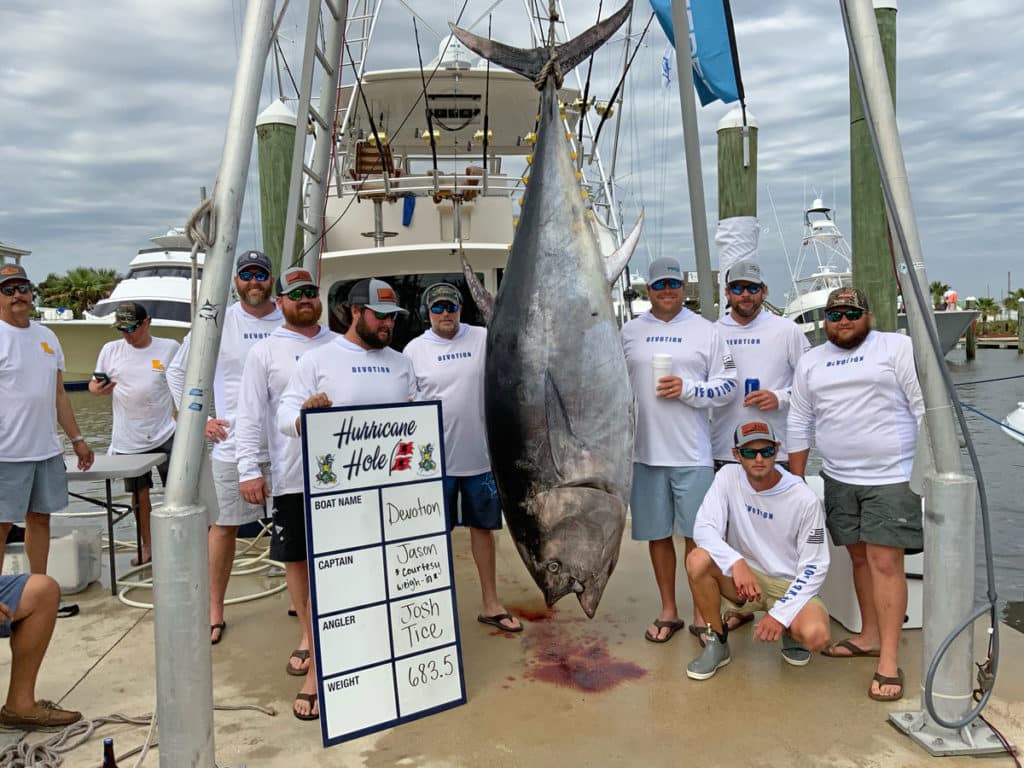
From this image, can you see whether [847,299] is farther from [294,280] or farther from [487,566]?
[294,280]

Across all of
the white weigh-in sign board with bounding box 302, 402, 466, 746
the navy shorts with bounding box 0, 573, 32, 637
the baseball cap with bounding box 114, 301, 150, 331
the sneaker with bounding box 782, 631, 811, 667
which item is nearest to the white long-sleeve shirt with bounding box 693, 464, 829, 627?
the sneaker with bounding box 782, 631, 811, 667

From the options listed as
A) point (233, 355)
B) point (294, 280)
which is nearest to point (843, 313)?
point (294, 280)

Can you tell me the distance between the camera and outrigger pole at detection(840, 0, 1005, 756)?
6.99ft

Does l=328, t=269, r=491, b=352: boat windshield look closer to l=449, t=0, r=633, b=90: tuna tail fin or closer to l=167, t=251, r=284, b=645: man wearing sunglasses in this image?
l=167, t=251, r=284, b=645: man wearing sunglasses

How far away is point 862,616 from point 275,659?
87.0 inches

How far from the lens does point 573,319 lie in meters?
2.39

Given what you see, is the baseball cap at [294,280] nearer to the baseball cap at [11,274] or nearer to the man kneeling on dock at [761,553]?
the baseball cap at [11,274]

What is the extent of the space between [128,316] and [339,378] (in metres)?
2.29

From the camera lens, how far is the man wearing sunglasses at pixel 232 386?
10.3ft

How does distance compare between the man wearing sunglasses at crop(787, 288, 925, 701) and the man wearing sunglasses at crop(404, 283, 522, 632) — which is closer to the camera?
the man wearing sunglasses at crop(787, 288, 925, 701)

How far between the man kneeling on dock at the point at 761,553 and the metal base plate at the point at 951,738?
0.36 meters

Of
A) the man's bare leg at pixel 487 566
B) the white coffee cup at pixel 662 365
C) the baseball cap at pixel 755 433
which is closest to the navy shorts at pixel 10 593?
the man's bare leg at pixel 487 566

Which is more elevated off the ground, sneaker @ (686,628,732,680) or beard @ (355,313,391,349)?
beard @ (355,313,391,349)

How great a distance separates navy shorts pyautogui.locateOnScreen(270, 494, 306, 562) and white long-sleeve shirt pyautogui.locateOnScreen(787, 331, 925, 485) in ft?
6.03
